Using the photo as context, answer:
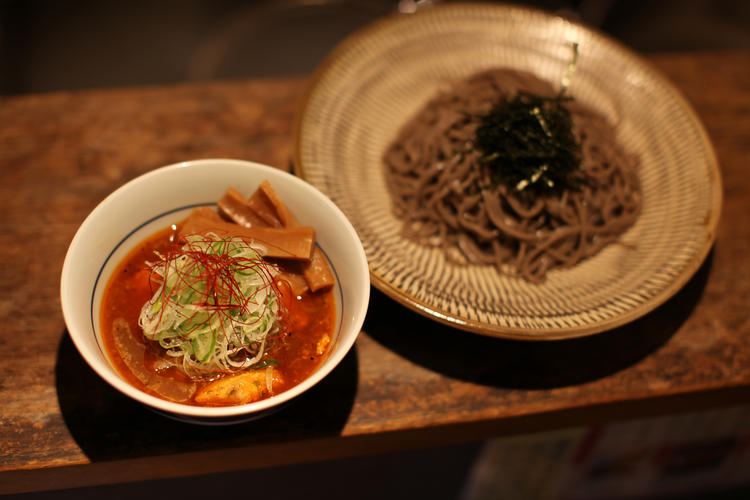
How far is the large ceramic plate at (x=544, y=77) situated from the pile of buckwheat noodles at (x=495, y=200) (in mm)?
59

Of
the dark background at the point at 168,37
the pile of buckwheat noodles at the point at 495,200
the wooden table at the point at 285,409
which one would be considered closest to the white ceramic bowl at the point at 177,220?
the wooden table at the point at 285,409

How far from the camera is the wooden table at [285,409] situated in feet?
5.02

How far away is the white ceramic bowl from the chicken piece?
0.08m

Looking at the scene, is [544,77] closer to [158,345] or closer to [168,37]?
[158,345]

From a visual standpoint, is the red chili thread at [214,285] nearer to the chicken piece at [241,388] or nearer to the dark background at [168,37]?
the chicken piece at [241,388]

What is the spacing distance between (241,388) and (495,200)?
1082mm

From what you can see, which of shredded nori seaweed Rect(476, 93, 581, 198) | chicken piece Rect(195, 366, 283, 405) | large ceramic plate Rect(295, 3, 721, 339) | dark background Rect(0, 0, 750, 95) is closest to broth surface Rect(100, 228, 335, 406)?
chicken piece Rect(195, 366, 283, 405)

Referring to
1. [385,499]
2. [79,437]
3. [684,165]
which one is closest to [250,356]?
[79,437]

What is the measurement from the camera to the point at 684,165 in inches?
80.5

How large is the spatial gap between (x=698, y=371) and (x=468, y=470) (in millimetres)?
1059

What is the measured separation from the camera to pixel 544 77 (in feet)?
7.72

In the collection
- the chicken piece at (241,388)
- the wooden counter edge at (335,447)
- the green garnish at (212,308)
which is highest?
the green garnish at (212,308)

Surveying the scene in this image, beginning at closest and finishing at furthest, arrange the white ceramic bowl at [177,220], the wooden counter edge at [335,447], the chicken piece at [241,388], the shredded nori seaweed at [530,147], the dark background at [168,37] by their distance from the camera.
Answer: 1. the white ceramic bowl at [177,220]
2. the chicken piece at [241,388]
3. the wooden counter edge at [335,447]
4. the shredded nori seaweed at [530,147]
5. the dark background at [168,37]

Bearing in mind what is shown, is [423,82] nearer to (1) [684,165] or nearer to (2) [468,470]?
(1) [684,165]
